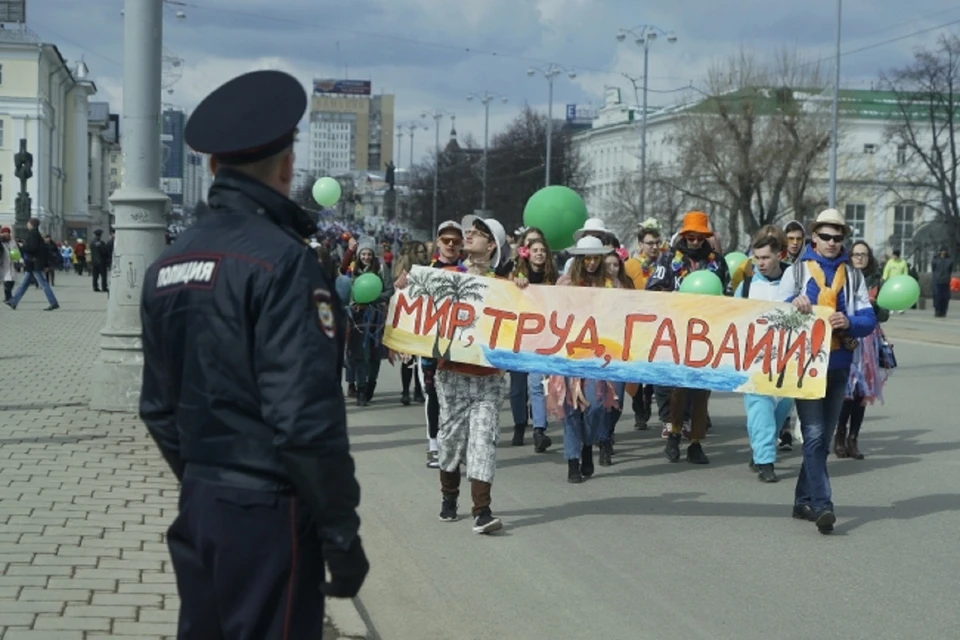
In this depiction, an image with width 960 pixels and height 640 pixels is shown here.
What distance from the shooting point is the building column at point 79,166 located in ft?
414

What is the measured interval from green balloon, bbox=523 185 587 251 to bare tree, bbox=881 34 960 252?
58697 millimetres

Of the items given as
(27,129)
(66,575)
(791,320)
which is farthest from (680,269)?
(27,129)

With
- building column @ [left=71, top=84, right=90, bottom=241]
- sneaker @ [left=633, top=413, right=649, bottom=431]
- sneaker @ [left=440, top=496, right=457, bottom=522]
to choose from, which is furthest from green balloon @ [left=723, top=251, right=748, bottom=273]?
building column @ [left=71, top=84, right=90, bottom=241]

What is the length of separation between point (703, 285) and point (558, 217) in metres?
1.94

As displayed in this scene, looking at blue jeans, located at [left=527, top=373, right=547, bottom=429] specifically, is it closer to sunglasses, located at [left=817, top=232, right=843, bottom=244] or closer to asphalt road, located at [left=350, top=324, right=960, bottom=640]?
asphalt road, located at [left=350, top=324, right=960, bottom=640]

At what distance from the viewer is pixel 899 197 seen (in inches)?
2805

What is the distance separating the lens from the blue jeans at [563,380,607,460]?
1070 centimetres

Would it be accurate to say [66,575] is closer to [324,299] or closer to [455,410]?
[455,410]

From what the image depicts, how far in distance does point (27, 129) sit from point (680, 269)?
10123 centimetres

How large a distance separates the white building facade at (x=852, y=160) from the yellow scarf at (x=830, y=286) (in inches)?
1191

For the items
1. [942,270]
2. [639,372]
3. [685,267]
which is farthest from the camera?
[942,270]

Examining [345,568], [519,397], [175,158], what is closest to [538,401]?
[519,397]

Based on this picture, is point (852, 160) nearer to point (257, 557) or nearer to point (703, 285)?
point (703, 285)

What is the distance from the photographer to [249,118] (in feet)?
12.0
